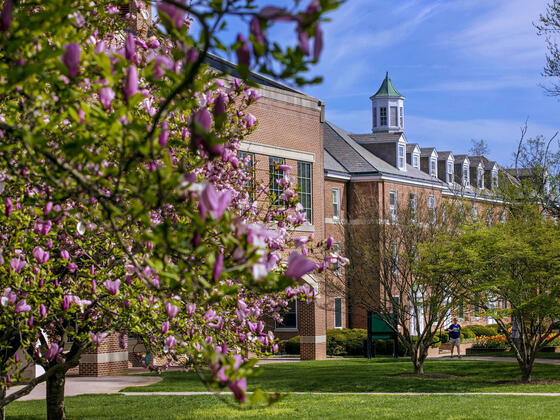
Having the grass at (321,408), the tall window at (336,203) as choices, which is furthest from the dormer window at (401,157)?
the grass at (321,408)

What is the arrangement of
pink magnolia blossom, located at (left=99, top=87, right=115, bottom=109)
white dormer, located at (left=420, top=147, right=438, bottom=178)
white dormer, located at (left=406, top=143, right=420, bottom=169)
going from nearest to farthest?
1. pink magnolia blossom, located at (left=99, top=87, right=115, bottom=109)
2. white dormer, located at (left=406, top=143, right=420, bottom=169)
3. white dormer, located at (left=420, top=147, right=438, bottom=178)

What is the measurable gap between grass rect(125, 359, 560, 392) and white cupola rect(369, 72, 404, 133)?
3625 centimetres

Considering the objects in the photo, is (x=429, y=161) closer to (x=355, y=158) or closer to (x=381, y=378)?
(x=355, y=158)

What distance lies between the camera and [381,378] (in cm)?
2236

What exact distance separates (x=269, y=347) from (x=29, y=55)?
5.70 meters

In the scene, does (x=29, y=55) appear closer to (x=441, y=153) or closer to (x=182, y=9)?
(x=182, y=9)

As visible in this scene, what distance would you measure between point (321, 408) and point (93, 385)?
28.5 feet

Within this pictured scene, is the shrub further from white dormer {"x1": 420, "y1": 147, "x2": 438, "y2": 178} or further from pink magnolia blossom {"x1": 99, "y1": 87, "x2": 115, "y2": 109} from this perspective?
pink magnolia blossom {"x1": 99, "y1": 87, "x2": 115, "y2": 109}

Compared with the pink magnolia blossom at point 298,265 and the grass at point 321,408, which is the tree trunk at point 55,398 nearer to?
the grass at point 321,408

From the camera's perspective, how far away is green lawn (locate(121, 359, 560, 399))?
64.4 feet

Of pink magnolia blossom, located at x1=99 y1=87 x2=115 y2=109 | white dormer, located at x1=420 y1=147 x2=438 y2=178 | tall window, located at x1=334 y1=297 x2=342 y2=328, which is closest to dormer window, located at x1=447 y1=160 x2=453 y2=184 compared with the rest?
white dormer, located at x1=420 y1=147 x2=438 y2=178

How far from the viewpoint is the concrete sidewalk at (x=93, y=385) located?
19734 mm

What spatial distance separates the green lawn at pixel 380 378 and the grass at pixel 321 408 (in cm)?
220

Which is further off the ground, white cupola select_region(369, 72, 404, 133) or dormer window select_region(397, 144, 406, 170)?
white cupola select_region(369, 72, 404, 133)
